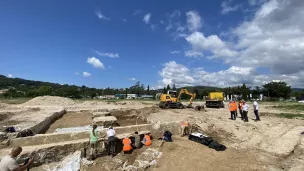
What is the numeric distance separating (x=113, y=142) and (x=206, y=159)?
11.7 ft

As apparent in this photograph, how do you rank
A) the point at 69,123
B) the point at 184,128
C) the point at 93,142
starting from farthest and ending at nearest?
1. the point at 69,123
2. the point at 184,128
3. the point at 93,142

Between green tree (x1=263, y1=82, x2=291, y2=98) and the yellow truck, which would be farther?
green tree (x1=263, y1=82, x2=291, y2=98)

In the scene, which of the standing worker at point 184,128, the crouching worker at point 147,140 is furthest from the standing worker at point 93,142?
the standing worker at point 184,128

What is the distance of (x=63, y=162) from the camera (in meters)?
7.36

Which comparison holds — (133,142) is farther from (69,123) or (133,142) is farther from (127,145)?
(69,123)

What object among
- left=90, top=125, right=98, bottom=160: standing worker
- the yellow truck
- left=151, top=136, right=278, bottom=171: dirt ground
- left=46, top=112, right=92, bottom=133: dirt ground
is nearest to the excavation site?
A: left=151, top=136, right=278, bottom=171: dirt ground

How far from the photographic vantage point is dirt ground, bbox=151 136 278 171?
6.51 meters

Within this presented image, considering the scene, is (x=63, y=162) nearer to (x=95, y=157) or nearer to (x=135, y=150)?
(x=95, y=157)

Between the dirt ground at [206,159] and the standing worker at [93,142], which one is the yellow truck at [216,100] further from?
the standing worker at [93,142]

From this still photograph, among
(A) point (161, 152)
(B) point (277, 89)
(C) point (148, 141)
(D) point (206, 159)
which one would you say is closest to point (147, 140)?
(C) point (148, 141)

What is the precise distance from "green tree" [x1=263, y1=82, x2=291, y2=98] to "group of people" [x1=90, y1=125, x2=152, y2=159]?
208 feet

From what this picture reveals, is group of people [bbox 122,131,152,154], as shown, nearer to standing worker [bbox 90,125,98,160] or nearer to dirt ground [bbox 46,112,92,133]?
standing worker [bbox 90,125,98,160]

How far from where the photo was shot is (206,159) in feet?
23.3

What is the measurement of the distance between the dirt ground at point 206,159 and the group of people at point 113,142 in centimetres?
96
